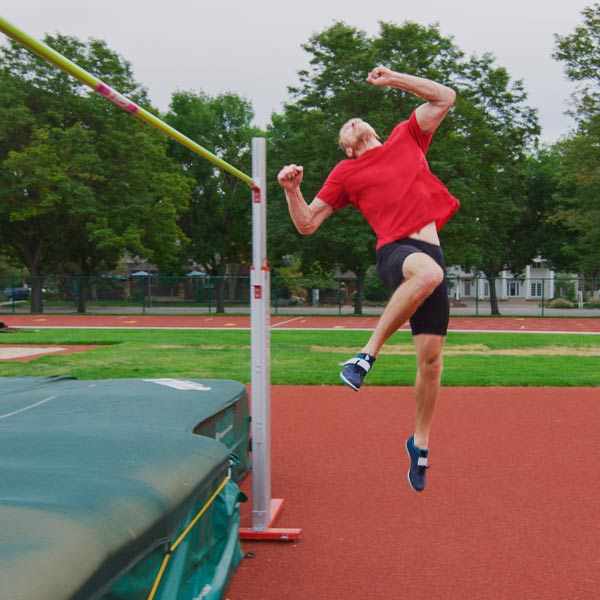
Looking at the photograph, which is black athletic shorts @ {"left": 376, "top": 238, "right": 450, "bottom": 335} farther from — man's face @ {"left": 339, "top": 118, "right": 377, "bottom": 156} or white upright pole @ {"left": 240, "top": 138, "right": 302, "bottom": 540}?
white upright pole @ {"left": 240, "top": 138, "right": 302, "bottom": 540}

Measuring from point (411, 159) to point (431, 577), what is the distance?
7.26 feet

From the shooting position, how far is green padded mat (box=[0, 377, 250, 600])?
191cm

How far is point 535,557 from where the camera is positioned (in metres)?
3.90

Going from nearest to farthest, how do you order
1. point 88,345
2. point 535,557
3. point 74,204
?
point 535,557 → point 88,345 → point 74,204

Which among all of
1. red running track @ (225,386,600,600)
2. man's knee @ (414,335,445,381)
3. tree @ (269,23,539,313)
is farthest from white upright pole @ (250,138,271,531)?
tree @ (269,23,539,313)

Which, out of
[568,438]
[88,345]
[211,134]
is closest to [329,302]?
[211,134]

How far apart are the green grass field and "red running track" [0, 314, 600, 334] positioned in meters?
3.57

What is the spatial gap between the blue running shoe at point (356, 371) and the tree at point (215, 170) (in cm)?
3378

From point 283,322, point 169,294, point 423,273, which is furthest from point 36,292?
point 423,273

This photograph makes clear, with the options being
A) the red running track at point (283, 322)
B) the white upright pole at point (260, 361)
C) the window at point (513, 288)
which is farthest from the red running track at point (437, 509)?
the window at point (513, 288)

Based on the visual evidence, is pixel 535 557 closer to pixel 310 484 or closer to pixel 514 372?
pixel 310 484

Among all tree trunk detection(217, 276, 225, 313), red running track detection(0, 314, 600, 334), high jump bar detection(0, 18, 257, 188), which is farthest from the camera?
tree trunk detection(217, 276, 225, 313)

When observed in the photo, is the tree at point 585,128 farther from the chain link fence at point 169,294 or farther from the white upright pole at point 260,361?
the white upright pole at point 260,361

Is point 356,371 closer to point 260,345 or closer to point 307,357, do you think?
point 260,345
